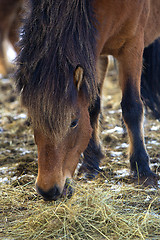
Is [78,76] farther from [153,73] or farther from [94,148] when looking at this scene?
[153,73]

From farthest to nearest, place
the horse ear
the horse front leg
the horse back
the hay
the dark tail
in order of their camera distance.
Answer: the dark tail
the horse front leg
the horse back
the horse ear
the hay

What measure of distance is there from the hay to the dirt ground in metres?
0.23

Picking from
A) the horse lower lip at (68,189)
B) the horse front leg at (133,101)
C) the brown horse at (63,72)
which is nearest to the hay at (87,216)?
the horse lower lip at (68,189)

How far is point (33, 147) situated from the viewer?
384 cm

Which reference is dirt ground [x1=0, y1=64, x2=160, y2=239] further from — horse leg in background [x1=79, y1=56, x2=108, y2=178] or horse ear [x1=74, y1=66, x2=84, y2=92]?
horse ear [x1=74, y1=66, x2=84, y2=92]

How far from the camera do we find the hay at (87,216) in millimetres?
2090

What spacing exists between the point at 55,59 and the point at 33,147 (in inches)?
72.1

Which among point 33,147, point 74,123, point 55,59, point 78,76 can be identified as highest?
point 55,59

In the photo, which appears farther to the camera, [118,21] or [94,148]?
[94,148]

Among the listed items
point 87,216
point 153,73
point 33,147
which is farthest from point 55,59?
point 153,73

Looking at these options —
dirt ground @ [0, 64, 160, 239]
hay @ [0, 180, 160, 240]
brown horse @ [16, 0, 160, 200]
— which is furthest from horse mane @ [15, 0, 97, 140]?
hay @ [0, 180, 160, 240]

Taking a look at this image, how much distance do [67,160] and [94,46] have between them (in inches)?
34.6

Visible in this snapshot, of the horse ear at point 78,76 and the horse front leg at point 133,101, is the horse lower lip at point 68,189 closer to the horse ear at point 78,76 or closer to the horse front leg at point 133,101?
the horse ear at point 78,76

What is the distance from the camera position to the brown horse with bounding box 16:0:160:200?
2.11 meters
